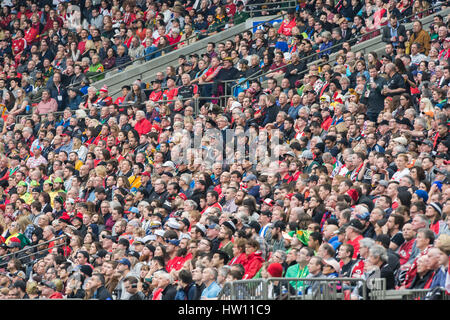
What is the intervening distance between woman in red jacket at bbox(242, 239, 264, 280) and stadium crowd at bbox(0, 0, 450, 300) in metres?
0.02

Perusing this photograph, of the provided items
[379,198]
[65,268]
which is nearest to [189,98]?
[65,268]

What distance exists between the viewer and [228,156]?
50.8 ft

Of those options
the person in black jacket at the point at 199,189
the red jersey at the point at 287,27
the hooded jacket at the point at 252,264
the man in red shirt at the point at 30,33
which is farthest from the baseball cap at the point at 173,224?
the man in red shirt at the point at 30,33

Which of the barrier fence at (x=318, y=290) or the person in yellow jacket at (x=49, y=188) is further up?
the person in yellow jacket at (x=49, y=188)

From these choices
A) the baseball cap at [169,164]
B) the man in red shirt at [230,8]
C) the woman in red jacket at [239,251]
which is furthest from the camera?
the man in red shirt at [230,8]

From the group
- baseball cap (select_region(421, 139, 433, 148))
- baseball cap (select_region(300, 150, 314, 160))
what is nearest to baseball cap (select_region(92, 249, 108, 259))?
baseball cap (select_region(300, 150, 314, 160))

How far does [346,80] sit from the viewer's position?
1562 cm

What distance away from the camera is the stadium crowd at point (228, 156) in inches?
433

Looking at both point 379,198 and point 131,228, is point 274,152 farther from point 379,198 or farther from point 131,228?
point 379,198

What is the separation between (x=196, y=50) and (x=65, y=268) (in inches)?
375

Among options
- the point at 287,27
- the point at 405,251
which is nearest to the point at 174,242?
the point at 405,251

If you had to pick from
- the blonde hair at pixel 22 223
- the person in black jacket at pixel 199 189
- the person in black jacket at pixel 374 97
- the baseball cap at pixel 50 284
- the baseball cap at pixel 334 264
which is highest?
the person in black jacket at pixel 374 97

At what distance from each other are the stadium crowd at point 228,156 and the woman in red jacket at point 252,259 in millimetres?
19

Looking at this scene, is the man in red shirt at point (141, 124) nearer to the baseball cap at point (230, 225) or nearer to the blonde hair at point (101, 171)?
the blonde hair at point (101, 171)
